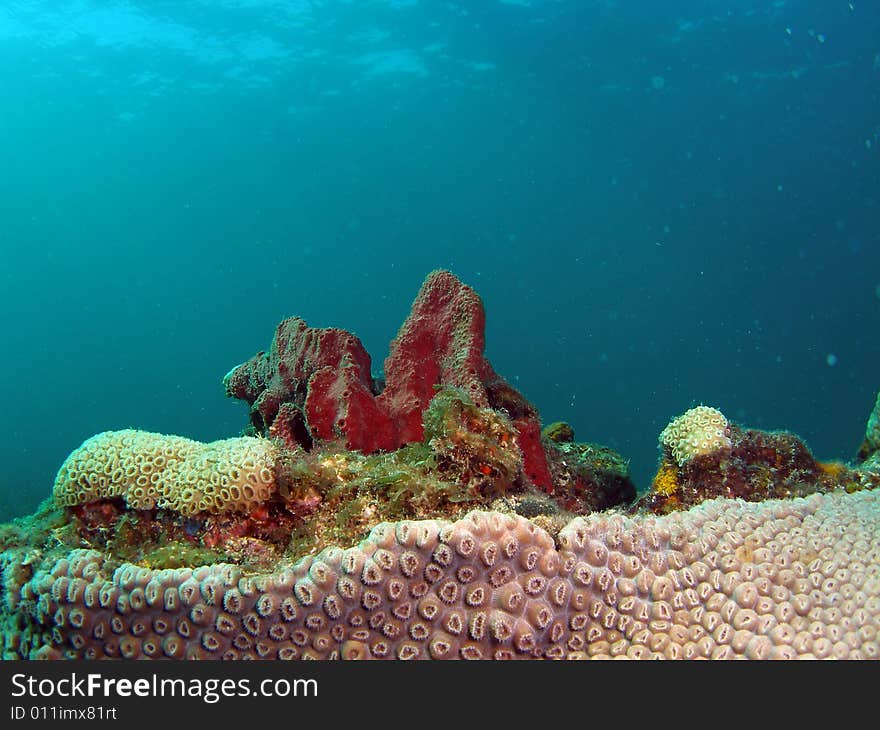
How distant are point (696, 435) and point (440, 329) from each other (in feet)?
7.39

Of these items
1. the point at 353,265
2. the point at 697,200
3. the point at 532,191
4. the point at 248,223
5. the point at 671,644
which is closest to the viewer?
the point at 671,644

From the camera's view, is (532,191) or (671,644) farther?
(532,191)

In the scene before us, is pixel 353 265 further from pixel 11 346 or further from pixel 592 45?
pixel 592 45

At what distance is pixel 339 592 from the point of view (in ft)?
8.16

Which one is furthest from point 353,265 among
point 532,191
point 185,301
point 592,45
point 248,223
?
point 592,45

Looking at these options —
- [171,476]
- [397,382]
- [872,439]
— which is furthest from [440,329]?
[872,439]

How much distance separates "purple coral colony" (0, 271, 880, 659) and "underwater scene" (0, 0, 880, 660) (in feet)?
0.06

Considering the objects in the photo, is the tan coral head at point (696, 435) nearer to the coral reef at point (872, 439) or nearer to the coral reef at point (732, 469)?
the coral reef at point (732, 469)

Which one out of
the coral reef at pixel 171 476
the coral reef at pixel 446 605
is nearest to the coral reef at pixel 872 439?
the coral reef at pixel 446 605

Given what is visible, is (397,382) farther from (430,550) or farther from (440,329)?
(430,550)

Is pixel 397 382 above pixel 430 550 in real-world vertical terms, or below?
above

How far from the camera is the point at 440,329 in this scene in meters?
5.36

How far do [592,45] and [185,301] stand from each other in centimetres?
10680

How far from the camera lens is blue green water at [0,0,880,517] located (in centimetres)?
4253
